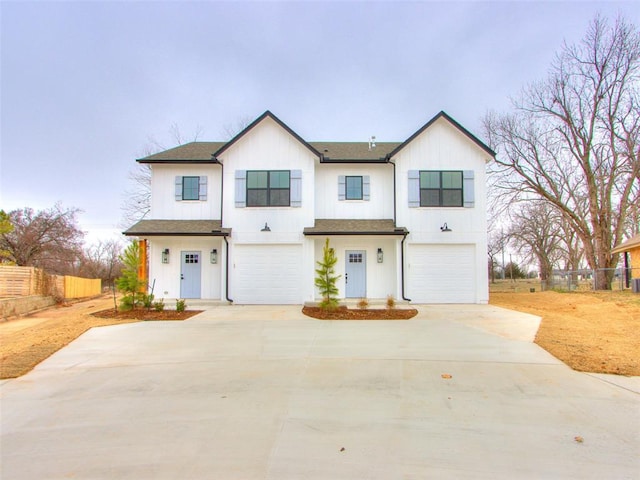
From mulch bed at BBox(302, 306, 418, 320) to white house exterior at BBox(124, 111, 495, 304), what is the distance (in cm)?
256

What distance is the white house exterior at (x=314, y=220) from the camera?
14602mm

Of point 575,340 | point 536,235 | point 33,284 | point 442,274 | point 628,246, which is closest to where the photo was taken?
point 575,340

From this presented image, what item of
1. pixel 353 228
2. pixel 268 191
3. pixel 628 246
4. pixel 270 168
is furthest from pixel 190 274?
pixel 628 246

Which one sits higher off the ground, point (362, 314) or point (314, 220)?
point (314, 220)

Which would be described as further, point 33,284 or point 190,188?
point 33,284

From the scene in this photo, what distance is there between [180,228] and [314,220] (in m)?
5.47

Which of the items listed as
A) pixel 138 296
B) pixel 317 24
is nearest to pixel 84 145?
pixel 138 296

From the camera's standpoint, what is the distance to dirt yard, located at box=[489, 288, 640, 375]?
20.8ft

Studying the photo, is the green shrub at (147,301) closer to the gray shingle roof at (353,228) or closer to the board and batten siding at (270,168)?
the board and batten siding at (270,168)

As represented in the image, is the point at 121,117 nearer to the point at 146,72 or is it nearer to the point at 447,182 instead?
the point at 146,72

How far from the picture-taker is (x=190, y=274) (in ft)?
50.1

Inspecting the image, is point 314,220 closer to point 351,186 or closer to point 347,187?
point 347,187

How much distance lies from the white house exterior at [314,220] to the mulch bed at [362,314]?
256 cm

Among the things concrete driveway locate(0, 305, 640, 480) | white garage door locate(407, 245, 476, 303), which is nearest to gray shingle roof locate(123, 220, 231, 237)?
concrete driveway locate(0, 305, 640, 480)
